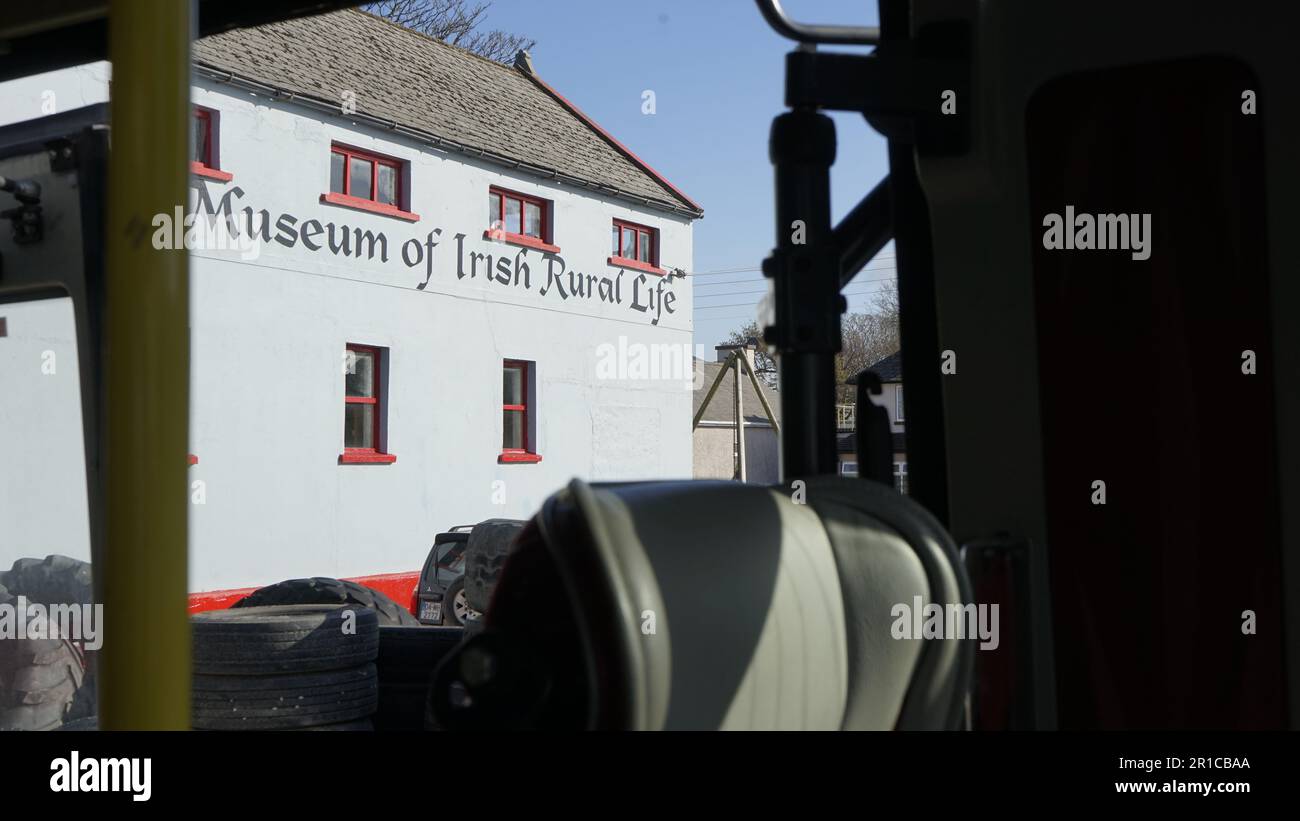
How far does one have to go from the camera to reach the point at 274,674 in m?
3.78

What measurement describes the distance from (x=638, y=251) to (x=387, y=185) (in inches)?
230

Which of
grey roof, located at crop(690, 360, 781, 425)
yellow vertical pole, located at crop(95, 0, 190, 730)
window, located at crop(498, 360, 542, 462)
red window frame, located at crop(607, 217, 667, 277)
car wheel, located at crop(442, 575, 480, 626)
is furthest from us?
grey roof, located at crop(690, 360, 781, 425)

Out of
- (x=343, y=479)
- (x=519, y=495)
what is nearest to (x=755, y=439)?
(x=519, y=495)

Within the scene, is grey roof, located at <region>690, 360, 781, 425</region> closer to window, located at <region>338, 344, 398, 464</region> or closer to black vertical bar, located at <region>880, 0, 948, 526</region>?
window, located at <region>338, 344, 398, 464</region>

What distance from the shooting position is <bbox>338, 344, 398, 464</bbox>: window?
16.0 metres

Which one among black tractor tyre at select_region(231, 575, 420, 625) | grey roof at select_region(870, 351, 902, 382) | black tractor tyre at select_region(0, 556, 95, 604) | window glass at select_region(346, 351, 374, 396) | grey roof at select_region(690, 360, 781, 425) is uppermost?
grey roof at select_region(690, 360, 781, 425)

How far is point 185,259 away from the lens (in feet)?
3.51

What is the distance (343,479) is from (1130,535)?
14.8 m

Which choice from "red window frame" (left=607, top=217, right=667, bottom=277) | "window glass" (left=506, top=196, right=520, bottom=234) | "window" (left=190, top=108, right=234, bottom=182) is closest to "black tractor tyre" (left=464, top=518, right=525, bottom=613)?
"window" (left=190, top=108, right=234, bottom=182)

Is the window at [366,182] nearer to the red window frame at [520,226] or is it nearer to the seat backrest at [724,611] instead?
the red window frame at [520,226]

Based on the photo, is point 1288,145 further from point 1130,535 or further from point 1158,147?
point 1130,535

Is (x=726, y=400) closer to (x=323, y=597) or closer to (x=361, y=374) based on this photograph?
(x=361, y=374)

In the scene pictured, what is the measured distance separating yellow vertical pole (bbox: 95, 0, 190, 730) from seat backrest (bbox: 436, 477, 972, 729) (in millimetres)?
252
